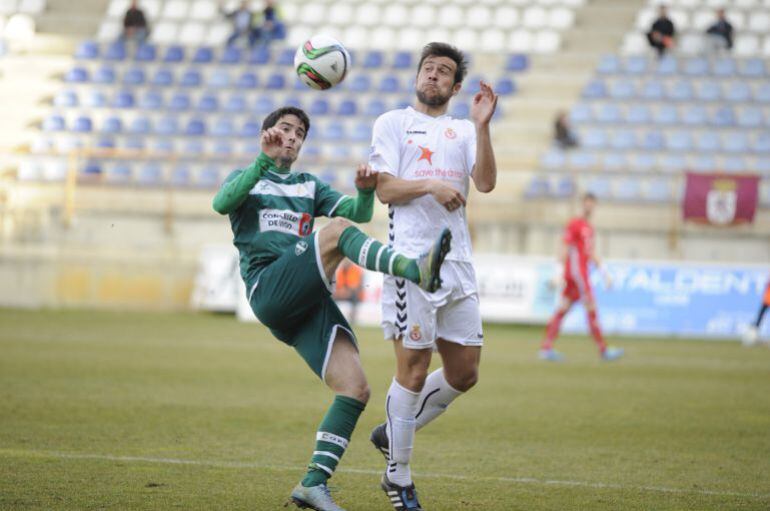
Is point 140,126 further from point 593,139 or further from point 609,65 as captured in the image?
point 609,65

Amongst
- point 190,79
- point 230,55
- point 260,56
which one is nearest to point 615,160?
point 260,56

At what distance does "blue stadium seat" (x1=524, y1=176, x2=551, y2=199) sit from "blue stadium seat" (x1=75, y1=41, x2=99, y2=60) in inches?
486

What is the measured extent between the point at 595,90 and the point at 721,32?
315 centimetres

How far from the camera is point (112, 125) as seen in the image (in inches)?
1105

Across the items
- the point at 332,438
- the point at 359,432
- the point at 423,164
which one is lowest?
the point at 359,432

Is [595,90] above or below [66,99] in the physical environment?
above

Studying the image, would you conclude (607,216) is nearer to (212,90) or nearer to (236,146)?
(236,146)

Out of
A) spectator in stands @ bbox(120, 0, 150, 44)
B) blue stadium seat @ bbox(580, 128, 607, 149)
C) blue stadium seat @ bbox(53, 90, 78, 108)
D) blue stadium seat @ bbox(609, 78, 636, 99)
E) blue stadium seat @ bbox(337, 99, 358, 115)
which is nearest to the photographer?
blue stadium seat @ bbox(580, 128, 607, 149)

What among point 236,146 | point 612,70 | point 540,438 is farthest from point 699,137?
point 540,438

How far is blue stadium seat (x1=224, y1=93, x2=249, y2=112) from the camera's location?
28373 mm

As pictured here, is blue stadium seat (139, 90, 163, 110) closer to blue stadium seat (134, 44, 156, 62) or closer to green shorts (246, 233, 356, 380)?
blue stadium seat (134, 44, 156, 62)

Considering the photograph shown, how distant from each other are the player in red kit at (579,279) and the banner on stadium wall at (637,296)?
4.72 meters

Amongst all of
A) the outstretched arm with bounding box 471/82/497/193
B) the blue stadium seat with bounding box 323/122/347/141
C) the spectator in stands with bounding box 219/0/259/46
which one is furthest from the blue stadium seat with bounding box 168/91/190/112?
the outstretched arm with bounding box 471/82/497/193

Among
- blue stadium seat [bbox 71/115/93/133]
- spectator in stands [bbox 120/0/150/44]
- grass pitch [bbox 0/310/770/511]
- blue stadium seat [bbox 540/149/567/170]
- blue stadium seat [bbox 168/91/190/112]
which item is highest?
spectator in stands [bbox 120/0/150/44]
